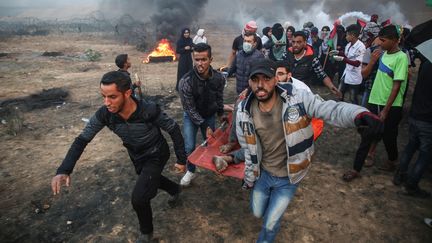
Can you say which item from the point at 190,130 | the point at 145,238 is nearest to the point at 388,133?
the point at 190,130

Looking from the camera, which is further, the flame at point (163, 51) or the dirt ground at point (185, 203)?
the flame at point (163, 51)

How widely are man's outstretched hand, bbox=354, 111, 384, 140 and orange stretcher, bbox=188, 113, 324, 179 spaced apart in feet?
5.58

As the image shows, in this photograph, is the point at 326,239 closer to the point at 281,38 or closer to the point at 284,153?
the point at 284,153

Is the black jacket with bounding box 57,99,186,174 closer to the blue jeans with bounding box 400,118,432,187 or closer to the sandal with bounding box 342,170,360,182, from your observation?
the sandal with bounding box 342,170,360,182

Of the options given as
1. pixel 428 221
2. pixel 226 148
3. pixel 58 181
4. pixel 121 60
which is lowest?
pixel 428 221

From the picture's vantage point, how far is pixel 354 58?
620 centimetres

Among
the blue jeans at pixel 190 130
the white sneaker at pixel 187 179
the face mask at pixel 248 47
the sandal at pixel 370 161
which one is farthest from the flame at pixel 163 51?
the sandal at pixel 370 161

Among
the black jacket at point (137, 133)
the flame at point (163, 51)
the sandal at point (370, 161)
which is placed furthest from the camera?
the flame at point (163, 51)

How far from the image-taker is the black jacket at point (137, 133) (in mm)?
2979

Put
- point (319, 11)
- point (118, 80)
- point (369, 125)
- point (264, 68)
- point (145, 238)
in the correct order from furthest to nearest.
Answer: point (319, 11) → point (145, 238) → point (118, 80) → point (264, 68) → point (369, 125)

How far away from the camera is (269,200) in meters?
2.93

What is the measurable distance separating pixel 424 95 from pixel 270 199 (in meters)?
2.49

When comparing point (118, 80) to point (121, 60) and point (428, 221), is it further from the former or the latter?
point (428, 221)

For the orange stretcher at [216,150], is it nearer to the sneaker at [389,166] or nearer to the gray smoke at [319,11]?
the sneaker at [389,166]
